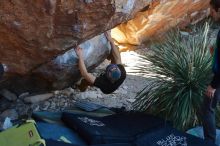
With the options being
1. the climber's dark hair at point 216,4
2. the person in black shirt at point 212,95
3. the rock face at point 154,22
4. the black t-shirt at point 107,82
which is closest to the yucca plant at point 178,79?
the black t-shirt at point 107,82

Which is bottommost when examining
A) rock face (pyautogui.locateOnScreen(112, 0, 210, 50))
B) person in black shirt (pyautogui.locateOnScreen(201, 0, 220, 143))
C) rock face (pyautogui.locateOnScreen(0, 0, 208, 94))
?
Answer: person in black shirt (pyautogui.locateOnScreen(201, 0, 220, 143))

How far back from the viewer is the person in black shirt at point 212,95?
4113 millimetres

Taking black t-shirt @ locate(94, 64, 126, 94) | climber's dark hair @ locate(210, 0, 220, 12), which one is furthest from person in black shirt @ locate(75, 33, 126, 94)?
climber's dark hair @ locate(210, 0, 220, 12)

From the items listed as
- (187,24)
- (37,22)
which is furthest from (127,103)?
(187,24)

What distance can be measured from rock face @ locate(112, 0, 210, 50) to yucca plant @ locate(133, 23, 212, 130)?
248 cm

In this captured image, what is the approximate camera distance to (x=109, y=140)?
3.96 m

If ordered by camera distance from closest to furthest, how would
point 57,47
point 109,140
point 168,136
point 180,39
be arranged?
point 109,140, point 168,136, point 57,47, point 180,39

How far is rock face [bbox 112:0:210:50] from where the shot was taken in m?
8.11

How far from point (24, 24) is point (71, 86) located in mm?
2210

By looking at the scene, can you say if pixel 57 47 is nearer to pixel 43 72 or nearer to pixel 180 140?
pixel 43 72

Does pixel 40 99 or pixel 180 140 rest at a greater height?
pixel 40 99

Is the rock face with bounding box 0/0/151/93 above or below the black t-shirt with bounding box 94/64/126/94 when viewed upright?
above

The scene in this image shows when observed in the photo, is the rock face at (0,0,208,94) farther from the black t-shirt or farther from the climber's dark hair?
the climber's dark hair

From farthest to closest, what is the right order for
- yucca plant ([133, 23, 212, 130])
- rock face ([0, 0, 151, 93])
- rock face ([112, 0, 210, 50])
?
1. rock face ([112, 0, 210, 50])
2. yucca plant ([133, 23, 212, 130])
3. rock face ([0, 0, 151, 93])
